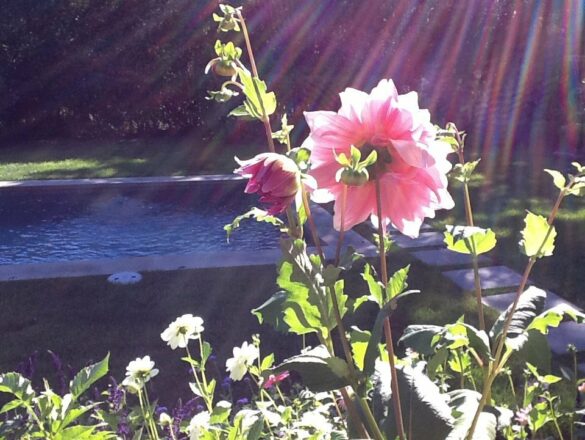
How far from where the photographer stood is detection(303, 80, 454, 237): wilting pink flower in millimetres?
674

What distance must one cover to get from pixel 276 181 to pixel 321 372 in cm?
24

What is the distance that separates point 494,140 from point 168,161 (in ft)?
13.9

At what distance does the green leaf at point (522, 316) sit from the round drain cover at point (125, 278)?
117 inches

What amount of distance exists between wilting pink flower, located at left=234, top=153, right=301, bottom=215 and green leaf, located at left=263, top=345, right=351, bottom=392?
19cm

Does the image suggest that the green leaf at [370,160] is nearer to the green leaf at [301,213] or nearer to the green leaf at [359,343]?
the green leaf at [301,213]

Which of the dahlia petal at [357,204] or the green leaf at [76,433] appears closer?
the dahlia petal at [357,204]

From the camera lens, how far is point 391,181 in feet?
2.32

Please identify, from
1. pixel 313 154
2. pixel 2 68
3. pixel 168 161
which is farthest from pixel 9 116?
pixel 313 154

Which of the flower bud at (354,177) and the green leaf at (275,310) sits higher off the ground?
the flower bud at (354,177)

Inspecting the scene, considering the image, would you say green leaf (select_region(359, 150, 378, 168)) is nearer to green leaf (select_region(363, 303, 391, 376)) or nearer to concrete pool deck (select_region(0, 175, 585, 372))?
green leaf (select_region(363, 303, 391, 376))

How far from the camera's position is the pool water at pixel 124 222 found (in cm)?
516

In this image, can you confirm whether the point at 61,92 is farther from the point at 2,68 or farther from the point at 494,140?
the point at 494,140

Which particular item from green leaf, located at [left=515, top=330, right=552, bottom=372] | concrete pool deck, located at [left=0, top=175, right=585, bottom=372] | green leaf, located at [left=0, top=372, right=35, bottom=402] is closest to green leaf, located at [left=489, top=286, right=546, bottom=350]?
green leaf, located at [left=515, top=330, right=552, bottom=372]

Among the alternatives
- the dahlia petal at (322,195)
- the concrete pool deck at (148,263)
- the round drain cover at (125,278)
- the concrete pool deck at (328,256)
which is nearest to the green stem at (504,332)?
the dahlia petal at (322,195)
